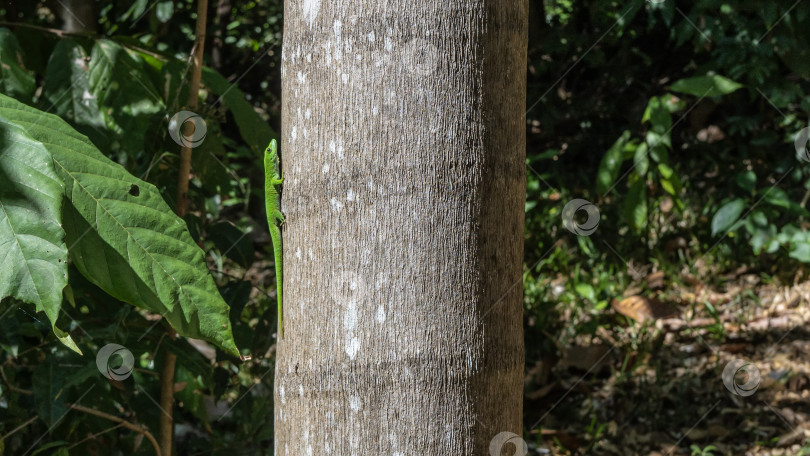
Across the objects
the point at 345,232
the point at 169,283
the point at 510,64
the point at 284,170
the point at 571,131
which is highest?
the point at 571,131

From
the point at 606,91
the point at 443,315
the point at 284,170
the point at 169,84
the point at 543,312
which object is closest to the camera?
the point at 443,315

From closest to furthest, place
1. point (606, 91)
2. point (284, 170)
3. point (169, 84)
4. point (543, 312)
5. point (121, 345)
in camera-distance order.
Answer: point (284, 170) → point (121, 345) → point (169, 84) → point (543, 312) → point (606, 91)

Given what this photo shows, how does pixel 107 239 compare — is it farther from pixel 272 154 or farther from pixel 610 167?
pixel 610 167

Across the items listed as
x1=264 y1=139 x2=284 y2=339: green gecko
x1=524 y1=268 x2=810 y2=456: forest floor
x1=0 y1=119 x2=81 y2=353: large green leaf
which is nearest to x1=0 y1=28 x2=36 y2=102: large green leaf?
x1=264 y1=139 x2=284 y2=339: green gecko

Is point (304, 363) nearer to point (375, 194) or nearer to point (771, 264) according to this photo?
point (375, 194)

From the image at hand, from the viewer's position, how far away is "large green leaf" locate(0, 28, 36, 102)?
1.97m

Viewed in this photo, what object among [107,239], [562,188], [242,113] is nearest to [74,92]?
[242,113]

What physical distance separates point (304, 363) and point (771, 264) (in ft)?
14.1

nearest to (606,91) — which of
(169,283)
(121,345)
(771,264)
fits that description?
(771,264)

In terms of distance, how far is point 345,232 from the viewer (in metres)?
1.27

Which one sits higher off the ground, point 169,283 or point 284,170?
point 284,170

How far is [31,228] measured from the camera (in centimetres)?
111

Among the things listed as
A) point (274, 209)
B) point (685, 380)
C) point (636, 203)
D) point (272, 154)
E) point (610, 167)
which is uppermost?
point (610, 167)

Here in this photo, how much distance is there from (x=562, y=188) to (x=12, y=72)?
381 centimetres
